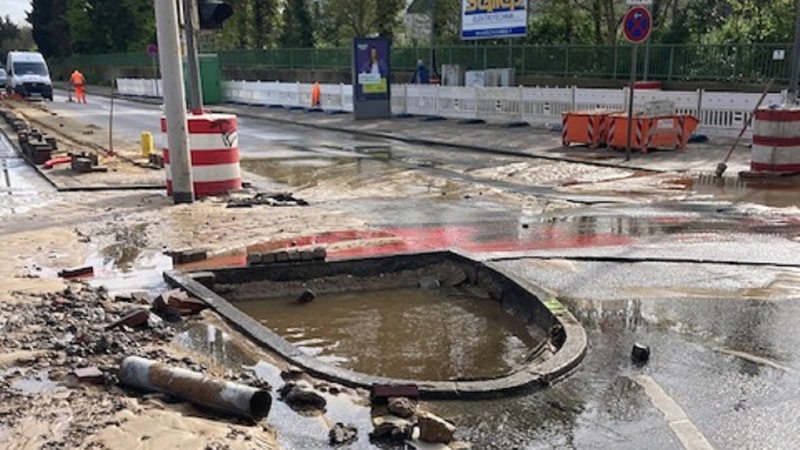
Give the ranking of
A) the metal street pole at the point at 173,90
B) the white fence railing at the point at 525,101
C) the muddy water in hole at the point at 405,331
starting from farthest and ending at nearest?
the white fence railing at the point at 525,101 < the metal street pole at the point at 173,90 < the muddy water in hole at the point at 405,331

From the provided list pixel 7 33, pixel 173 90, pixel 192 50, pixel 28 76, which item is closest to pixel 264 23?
pixel 28 76

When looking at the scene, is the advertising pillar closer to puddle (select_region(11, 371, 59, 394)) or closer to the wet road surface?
the wet road surface

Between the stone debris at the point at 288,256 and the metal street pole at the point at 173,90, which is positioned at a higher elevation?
the metal street pole at the point at 173,90

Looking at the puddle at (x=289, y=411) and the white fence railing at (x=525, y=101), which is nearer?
the puddle at (x=289, y=411)

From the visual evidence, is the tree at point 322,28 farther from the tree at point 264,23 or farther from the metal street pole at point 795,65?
the metal street pole at point 795,65

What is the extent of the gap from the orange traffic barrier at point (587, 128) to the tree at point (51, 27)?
276ft

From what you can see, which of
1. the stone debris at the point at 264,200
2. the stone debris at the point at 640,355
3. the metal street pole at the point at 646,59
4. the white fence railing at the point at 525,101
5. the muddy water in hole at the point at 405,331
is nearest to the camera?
the stone debris at the point at 640,355

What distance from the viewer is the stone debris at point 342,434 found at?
161 inches

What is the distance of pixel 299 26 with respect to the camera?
2130 inches

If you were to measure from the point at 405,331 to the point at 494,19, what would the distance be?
2570 centimetres

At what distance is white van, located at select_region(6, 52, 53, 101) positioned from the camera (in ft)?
148

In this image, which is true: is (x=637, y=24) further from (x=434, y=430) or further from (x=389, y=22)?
(x=389, y=22)

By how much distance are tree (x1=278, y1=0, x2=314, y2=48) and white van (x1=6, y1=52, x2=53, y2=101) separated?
16834 millimetres

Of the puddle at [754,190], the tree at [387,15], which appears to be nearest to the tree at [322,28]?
the tree at [387,15]
